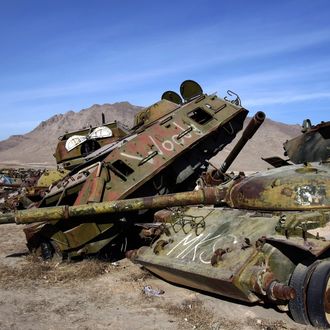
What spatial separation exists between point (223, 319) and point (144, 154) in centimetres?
494

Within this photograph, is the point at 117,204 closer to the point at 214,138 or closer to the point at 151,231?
the point at 151,231

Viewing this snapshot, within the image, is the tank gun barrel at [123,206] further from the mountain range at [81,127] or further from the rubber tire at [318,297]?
the mountain range at [81,127]

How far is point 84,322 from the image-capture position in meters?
6.60

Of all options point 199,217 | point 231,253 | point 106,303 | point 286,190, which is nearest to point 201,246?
point 231,253

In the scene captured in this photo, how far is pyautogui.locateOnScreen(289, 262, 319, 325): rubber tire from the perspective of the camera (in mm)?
5949

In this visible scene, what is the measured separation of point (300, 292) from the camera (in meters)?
5.95

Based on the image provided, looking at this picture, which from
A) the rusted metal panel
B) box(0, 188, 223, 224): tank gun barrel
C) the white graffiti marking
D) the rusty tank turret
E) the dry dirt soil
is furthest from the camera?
box(0, 188, 223, 224): tank gun barrel

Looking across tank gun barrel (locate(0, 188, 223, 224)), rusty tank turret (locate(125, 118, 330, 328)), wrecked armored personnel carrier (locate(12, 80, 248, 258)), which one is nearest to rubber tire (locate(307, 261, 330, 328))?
rusty tank turret (locate(125, 118, 330, 328))

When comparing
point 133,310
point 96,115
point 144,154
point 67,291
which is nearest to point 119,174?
point 144,154

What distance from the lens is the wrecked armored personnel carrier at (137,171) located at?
978cm

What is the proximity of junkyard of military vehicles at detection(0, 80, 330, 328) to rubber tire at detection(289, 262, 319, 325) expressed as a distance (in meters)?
0.01

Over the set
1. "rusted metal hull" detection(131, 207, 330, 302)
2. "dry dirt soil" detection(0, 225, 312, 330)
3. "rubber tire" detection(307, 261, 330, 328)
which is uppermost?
"rusted metal hull" detection(131, 207, 330, 302)

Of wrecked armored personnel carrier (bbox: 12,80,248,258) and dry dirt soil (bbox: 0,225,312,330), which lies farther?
wrecked armored personnel carrier (bbox: 12,80,248,258)

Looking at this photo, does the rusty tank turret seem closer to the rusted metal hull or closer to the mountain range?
the rusted metal hull
